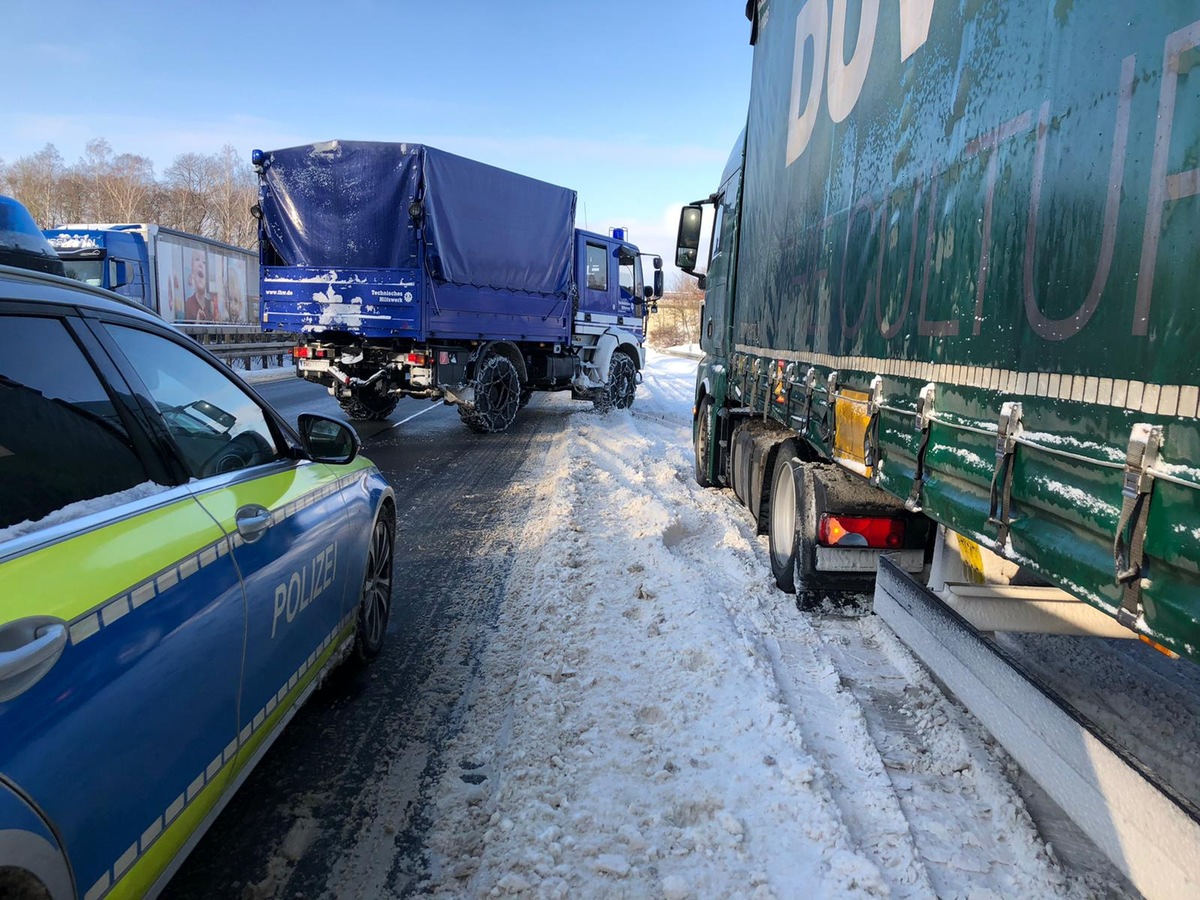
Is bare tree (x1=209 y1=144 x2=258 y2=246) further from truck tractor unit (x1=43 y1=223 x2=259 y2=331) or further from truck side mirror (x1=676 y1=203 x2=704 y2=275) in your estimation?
truck side mirror (x1=676 y1=203 x2=704 y2=275)

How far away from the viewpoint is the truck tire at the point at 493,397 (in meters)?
11.2

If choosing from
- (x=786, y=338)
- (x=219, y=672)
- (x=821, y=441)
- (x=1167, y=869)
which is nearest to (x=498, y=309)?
(x=786, y=338)

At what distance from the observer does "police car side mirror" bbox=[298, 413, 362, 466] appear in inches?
115

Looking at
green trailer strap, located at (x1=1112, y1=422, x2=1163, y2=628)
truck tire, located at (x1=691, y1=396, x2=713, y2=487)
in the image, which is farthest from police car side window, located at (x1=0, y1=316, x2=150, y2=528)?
truck tire, located at (x1=691, y1=396, x2=713, y2=487)

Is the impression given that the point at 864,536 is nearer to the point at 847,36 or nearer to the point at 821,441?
the point at 821,441

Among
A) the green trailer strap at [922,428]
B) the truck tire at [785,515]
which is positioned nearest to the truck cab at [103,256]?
the truck tire at [785,515]

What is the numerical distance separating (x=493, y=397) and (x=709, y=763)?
949 cm

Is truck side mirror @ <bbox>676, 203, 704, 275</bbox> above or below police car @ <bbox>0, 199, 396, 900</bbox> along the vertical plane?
above

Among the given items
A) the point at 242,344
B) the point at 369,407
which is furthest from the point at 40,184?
the point at 369,407

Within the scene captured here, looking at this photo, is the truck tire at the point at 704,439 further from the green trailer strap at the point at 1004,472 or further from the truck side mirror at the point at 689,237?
the green trailer strap at the point at 1004,472

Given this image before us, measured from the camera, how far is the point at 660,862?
2.20 metres

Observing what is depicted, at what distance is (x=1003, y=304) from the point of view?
201 cm

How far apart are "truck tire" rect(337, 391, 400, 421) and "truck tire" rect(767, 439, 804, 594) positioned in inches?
322

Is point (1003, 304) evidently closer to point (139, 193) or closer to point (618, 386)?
point (618, 386)
